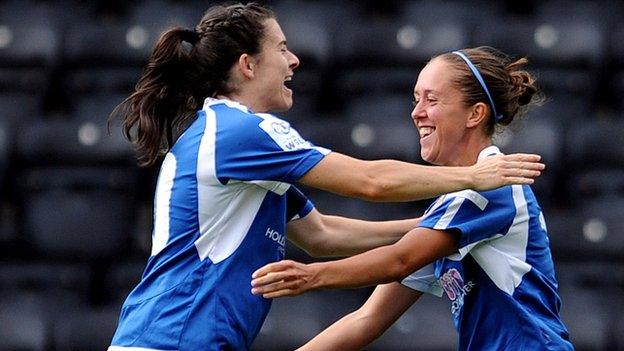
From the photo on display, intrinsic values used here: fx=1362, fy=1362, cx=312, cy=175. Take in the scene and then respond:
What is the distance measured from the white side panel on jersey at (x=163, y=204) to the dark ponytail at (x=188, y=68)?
12cm

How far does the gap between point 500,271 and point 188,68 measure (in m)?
1.10

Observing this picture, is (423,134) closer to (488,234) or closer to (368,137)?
(488,234)

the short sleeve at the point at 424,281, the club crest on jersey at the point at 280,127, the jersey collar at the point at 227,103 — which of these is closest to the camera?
the club crest on jersey at the point at 280,127

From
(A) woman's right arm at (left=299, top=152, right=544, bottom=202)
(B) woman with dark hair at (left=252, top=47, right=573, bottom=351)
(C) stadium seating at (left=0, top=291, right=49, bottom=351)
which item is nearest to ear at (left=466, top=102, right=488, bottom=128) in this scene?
(B) woman with dark hair at (left=252, top=47, right=573, bottom=351)

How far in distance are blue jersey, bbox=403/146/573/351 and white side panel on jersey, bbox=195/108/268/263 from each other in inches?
20.0

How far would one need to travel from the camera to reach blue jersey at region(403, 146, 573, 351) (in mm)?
3787

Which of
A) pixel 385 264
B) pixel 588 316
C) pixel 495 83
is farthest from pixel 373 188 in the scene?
pixel 588 316

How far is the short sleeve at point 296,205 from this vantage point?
4242 millimetres

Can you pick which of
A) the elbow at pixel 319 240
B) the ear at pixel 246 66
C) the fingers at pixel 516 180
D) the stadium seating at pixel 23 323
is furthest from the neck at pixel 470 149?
the stadium seating at pixel 23 323

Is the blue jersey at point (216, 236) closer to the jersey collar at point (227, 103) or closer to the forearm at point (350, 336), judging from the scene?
the jersey collar at point (227, 103)

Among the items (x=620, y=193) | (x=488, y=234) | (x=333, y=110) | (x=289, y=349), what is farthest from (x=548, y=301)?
(x=333, y=110)

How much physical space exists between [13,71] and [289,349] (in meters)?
2.40

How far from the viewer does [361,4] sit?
7.42 m

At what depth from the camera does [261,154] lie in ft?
12.2
